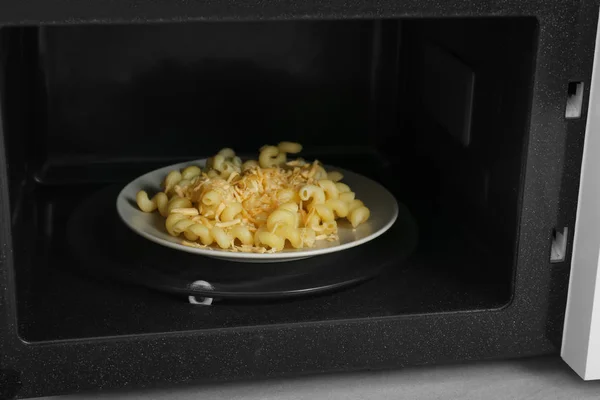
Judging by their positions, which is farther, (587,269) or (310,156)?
(310,156)

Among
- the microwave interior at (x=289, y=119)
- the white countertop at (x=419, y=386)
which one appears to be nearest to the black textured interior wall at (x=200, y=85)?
the microwave interior at (x=289, y=119)

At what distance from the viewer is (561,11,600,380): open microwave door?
0.85 meters

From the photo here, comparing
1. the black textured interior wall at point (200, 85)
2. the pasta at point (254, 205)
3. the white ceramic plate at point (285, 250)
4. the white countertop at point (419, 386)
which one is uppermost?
the black textured interior wall at point (200, 85)

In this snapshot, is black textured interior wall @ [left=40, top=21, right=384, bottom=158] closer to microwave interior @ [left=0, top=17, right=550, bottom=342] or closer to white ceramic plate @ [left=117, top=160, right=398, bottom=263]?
microwave interior @ [left=0, top=17, right=550, bottom=342]

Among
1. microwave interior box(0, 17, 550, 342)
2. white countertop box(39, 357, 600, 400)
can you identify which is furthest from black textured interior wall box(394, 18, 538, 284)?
white countertop box(39, 357, 600, 400)

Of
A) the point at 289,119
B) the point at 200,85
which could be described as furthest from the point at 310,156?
the point at 200,85

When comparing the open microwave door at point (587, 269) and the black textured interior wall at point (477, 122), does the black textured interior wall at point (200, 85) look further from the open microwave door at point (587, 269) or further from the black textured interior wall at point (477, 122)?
the open microwave door at point (587, 269)

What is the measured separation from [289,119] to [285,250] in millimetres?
338

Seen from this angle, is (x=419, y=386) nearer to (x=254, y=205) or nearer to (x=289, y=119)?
(x=254, y=205)

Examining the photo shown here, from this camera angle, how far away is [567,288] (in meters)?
0.90

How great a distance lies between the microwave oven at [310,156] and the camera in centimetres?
84

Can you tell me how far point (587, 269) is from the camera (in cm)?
88

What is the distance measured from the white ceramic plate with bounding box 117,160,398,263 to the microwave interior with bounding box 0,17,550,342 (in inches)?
1.9

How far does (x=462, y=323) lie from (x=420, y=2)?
1.01 feet
